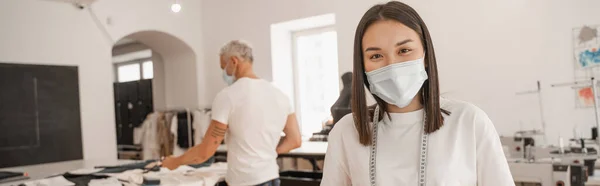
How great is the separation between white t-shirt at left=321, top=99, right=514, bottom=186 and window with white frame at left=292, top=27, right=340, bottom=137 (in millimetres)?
5903

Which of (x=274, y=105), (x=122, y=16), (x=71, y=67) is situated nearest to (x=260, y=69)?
(x=122, y=16)

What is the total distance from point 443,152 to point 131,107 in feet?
31.2

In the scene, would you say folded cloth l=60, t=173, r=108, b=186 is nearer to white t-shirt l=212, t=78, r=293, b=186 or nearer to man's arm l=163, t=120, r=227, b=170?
man's arm l=163, t=120, r=227, b=170

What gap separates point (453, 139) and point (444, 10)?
16.6 feet

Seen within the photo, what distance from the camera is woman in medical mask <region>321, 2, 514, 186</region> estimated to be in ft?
3.41

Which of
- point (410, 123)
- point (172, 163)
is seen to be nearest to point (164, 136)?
point (172, 163)

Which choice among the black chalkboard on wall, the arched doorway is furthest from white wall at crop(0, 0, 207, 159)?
the arched doorway

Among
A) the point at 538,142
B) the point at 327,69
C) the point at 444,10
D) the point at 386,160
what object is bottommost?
the point at 538,142

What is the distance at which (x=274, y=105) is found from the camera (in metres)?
2.62

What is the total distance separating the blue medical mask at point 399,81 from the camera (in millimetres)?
1050

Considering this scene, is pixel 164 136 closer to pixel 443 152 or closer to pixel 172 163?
pixel 172 163

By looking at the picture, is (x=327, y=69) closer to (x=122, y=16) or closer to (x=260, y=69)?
(x=260, y=69)

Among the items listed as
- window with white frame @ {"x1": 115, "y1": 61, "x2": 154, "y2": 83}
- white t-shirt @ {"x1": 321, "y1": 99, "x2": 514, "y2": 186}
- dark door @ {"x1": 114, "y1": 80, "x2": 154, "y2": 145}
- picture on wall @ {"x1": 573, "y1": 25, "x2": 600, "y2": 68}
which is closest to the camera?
white t-shirt @ {"x1": 321, "y1": 99, "x2": 514, "y2": 186}

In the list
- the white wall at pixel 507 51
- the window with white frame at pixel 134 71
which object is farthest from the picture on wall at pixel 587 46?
the window with white frame at pixel 134 71
